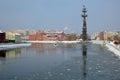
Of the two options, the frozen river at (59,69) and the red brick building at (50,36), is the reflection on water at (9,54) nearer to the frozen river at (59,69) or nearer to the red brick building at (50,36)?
the frozen river at (59,69)

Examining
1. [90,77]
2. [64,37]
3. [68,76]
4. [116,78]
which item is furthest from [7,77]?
[64,37]

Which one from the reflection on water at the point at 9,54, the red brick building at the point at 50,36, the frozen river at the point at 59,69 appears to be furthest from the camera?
the red brick building at the point at 50,36

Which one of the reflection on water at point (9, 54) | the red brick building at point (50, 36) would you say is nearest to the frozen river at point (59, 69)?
the reflection on water at point (9, 54)

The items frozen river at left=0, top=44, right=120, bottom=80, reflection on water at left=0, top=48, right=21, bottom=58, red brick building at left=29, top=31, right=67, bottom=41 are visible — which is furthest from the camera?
red brick building at left=29, top=31, right=67, bottom=41

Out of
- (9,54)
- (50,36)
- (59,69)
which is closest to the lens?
(59,69)

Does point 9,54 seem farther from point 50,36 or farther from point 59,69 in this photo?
point 50,36

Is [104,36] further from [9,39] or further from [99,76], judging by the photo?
[99,76]

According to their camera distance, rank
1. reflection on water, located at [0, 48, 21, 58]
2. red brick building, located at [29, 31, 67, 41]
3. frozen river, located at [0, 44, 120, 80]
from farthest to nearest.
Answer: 1. red brick building, located at [29, 31, 67, 41]
2. reflection on water, located at [0, 48, 21, 58]
3. frozen river, located at [0, 44, 120, 80]

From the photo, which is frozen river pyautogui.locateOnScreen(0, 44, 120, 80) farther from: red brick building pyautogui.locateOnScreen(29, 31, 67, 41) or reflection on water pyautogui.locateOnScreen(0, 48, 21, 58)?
red brick building pyautogui.locateOnScreen(29, 31, 67, 41)

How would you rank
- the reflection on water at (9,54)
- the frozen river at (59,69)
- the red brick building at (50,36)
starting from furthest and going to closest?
the red brick building at (50,36) → the reflection on water at (9,54) → the frozen river at (59,69)

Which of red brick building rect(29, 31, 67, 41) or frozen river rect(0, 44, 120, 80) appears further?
red brick building rect(29, 31, 67, 41)

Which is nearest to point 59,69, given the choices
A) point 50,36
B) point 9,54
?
point 9,54

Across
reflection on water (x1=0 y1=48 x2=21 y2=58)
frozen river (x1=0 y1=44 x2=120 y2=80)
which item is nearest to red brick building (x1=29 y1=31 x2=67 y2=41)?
reflection on water (x1=0 y1=48 x2=21 y2=58)

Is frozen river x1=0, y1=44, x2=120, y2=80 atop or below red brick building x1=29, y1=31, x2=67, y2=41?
below
